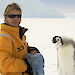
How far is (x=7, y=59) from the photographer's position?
1877 millimetres

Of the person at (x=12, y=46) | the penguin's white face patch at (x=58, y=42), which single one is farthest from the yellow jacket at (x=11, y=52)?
the penguin's white face patch at (x=58, y=42)

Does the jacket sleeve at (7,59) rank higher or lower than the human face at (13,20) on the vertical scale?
lower

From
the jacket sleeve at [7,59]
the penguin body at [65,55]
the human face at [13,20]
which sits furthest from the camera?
the penguin body at [65,55]

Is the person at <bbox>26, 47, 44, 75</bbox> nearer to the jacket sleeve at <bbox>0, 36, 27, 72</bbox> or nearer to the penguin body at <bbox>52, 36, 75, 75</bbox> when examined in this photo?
the jacket sleeve at <bbox>0, 36, 27, 72</bbox>

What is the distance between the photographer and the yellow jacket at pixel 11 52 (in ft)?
6.16

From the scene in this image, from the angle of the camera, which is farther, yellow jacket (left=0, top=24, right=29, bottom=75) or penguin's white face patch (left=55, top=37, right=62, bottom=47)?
penguin's white face patch (left=55, top=37, right=62, bottom=47)

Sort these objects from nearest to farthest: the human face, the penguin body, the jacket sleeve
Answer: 1. the jacket sleeve
2. the human face
3. the penguin body

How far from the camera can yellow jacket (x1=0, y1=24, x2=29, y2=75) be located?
1.88m

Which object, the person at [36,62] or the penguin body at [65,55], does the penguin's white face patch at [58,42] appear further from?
Result: the person at [36,62]

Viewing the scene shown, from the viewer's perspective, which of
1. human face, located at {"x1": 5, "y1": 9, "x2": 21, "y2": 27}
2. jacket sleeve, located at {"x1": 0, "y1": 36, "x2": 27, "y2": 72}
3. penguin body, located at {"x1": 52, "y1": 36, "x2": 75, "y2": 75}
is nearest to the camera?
jacket sleeve, located at {"x1": 0, "y1": 36, "x2": 27, "y2": 72}

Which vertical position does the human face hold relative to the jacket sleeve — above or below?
above

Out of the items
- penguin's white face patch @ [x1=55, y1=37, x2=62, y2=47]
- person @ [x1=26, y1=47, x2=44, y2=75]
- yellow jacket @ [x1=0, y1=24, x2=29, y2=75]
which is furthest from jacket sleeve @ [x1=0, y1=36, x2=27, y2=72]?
penguin's white face patch @ [x1=55, y1=37, x2=62, y2=47]

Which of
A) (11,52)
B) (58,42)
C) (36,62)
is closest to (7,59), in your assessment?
(11,52)

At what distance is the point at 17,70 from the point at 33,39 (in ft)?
6.22
